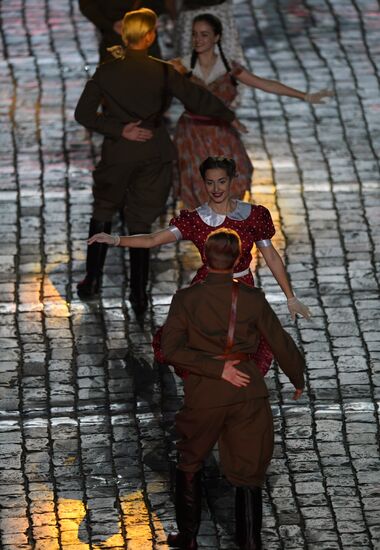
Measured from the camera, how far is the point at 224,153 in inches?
481

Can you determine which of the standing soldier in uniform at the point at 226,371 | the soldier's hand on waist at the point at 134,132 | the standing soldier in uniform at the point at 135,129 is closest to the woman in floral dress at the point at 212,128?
the standing soldier in uniform at the point at 135,129

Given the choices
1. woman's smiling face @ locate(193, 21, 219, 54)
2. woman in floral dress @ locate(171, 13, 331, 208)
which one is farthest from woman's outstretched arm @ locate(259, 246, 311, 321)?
woman's smiling face @ locate(193, 21, 219, 54)

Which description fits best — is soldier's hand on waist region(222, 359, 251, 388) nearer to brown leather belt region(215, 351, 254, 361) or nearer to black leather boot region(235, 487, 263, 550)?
brown leather belt region(215, 351, 254, 361)

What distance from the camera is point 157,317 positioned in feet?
39.0

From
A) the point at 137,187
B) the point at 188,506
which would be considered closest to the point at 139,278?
the point at 137,187

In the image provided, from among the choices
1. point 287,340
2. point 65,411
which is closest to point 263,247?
point 287,340

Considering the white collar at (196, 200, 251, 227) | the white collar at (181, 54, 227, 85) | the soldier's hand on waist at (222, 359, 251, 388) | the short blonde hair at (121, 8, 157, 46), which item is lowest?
the soldier's hand on waist at (222, 359, 251, 388)

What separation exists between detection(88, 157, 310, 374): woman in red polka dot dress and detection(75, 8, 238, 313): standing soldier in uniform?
1.63 metres

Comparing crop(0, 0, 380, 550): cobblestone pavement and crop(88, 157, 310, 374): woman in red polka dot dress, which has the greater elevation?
crop(88, 157, 310, 374): woman in red polka dot dress

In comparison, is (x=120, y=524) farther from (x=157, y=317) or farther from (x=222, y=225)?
(x=157, y=317)

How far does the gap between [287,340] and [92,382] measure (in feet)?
8.12

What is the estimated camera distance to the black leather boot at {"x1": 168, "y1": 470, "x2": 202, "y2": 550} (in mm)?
9141

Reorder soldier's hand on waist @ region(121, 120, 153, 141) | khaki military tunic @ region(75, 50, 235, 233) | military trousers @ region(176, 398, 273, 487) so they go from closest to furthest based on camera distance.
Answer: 1. military trousers @ region(176, 398, 273, 487)
2. khaki military tunic @ region(75, 50, 235, 233)
3. soldier's hand on waist @ region(121, 120, 153, 141)

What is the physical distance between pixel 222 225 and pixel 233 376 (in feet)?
4.44
